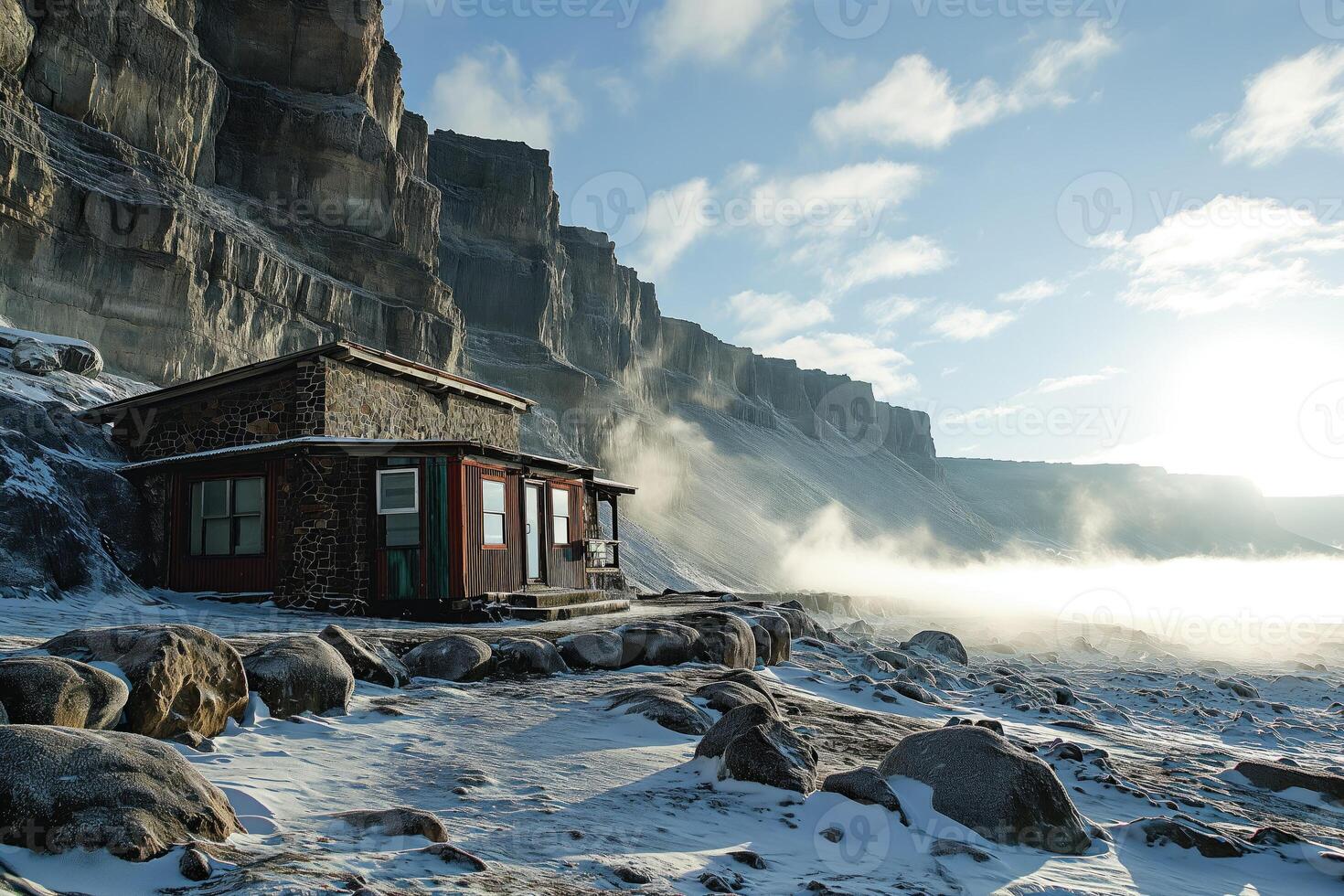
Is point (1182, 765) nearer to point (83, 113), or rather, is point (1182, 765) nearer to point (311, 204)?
point (83, 113)

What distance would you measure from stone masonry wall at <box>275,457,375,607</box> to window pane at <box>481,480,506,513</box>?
6.95 ft

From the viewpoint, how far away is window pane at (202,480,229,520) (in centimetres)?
1633

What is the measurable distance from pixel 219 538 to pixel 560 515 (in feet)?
23.4

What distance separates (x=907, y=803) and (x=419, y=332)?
1775 inches

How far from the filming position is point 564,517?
19.6 metres

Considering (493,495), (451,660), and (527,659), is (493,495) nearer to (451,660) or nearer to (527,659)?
(527,659)

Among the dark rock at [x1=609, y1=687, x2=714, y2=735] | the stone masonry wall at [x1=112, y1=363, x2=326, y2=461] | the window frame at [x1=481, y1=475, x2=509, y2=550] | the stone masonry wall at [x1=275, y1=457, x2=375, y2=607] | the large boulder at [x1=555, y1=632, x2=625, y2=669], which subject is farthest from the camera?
the stone masonry wall at [x1=112, y1=363, x2=326, y2=461]

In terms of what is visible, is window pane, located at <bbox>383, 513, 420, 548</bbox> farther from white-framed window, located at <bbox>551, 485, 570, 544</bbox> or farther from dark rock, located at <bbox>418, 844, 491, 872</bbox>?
dark rock, located at <bbox>418, 844, 491, 872</bbox>

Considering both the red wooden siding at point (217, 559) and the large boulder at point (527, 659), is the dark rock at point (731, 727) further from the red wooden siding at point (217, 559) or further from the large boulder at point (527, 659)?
the red wooden siding at point (217, 559)

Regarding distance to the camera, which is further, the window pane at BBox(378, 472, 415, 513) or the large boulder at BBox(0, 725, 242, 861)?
the window pane at BBox(378, 472, 415, 513)

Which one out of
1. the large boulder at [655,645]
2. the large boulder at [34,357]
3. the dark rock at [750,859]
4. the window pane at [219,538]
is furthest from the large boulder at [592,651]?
the large boulder at [34,357]

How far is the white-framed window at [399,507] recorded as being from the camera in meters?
15.3

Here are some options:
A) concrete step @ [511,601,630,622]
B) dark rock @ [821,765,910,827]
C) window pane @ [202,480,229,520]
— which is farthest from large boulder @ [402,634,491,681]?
window pane @ [202,480,229,520]

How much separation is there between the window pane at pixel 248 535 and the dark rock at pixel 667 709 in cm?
1077
